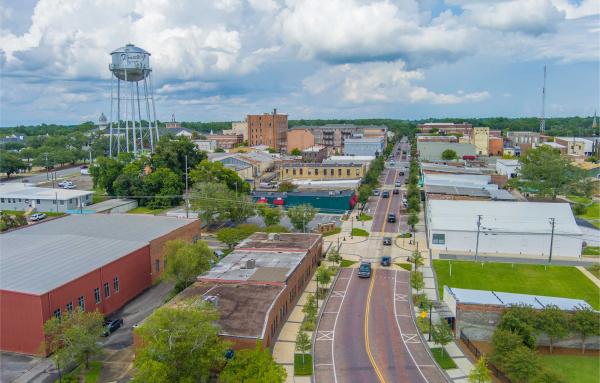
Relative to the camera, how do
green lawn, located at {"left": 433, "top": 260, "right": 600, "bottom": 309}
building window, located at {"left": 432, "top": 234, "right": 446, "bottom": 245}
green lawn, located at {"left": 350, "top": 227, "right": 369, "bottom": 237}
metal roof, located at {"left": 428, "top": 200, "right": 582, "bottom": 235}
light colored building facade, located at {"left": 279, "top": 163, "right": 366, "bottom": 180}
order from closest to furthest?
green lawn, located at {"left": 433, "top": 260, "right": 600, "bottom": 309}, metal roof, located at {"left": 428, "top": 200, "right": 582, "bottom": 235}, building window, located at {"left": 432, "top": 234, "right": 446, "bottom": 245}, green lawn, located at {"left": 350, "top": 227, "right": 369, "bottom": 237}, light colored building facade, located at {"left": 279, "top": 163, "right": 366, "bottom": 180}

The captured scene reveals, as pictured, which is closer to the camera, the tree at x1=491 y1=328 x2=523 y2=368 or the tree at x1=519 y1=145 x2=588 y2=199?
the tree at x1=491 y1=328 x2=523 y2=368

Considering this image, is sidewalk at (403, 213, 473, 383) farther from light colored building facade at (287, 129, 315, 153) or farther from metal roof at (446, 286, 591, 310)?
light colored building facade at (287, 129, 315, 153)

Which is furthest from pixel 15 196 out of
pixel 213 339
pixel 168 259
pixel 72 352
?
pixel 213 339

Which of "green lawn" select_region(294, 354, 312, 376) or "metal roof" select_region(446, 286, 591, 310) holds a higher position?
"metal roof" select_region(446, 286, 591, 310)

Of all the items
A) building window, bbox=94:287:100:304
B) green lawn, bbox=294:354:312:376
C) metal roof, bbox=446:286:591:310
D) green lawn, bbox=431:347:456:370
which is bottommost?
green lawn, bbox=431:347:456:370

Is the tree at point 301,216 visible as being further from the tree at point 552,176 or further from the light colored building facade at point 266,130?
the light colored building facade at point 266,130

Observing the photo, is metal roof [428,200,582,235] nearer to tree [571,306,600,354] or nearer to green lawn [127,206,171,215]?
tree [571,306,600,354]

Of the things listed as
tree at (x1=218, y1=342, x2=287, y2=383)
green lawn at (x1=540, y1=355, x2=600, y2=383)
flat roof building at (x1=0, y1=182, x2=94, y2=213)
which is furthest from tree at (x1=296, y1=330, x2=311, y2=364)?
flat roof building at (x1=0, y1=182, x2=94, y2=213)

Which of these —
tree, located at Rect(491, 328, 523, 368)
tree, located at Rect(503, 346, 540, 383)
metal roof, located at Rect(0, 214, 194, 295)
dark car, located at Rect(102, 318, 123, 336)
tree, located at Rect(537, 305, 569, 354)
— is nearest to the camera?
tree, located at Rect(503, 346, 540, 383)
